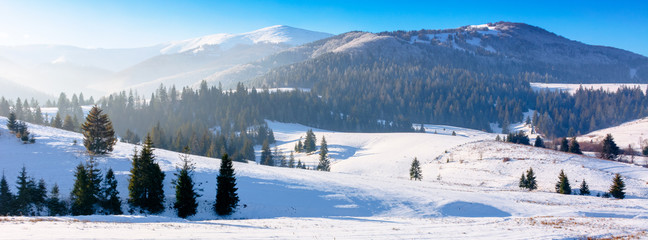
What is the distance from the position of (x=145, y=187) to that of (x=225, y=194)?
713cm

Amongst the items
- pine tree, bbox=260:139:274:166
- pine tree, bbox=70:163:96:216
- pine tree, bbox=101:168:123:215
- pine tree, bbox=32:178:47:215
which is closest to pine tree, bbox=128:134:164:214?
pine tree, bbox=101:168:123:215

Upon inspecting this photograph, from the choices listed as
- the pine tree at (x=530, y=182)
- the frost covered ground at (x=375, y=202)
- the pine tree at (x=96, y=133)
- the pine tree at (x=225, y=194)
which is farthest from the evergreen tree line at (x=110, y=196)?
the pine tree at (x=530, y=182)

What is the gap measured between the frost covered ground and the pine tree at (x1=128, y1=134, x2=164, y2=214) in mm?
1425

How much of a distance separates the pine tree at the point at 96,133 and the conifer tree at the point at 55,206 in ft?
35.1

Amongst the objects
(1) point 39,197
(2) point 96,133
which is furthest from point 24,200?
(2) point 96,133

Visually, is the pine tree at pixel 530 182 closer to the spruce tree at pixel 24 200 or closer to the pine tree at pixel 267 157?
the pine tree at pixel 267 157

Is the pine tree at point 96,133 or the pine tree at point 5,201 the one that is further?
the pine tree at point 96,133

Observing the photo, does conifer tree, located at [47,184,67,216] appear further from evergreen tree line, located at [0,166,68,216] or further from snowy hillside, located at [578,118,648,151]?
snowy hillside, located at [578,118,648,151]

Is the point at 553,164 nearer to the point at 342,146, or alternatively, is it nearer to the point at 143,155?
the point at 342,146

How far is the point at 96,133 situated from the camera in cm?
3994

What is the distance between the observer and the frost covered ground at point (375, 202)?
19531mm

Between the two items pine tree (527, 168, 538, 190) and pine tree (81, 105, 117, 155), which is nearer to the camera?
pine tree (81, 105, 117, 155)

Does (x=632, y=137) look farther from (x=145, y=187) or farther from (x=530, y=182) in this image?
(x=145, y=187)

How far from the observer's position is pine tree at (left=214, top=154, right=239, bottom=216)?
31.2 metres
